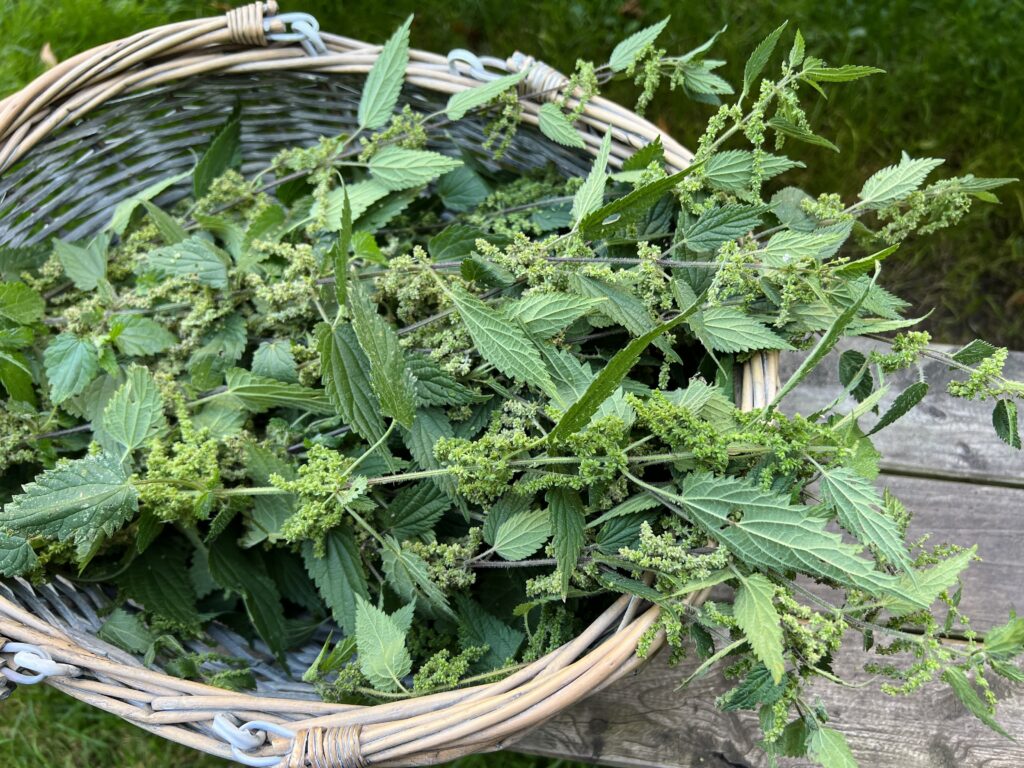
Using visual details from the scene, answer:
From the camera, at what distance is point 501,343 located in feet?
2.70

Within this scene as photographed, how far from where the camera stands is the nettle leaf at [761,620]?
670 mm

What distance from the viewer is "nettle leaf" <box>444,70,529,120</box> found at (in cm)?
104

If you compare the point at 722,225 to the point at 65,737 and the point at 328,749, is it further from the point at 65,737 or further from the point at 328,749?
the point at 65,737

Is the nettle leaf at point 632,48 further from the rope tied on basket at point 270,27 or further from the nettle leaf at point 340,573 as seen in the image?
the nettle leaf at point 340,573

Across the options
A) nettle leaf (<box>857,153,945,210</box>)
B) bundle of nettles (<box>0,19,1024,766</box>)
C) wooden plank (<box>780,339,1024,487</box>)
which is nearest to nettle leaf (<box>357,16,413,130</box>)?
bundle of nettles (<box>0,19,1024,766</box>)

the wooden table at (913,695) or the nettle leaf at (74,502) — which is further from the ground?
the nettle leaf at (74,502)

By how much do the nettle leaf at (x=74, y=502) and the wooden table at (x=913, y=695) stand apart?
63cm

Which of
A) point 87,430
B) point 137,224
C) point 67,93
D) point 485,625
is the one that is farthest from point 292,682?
point 67,93

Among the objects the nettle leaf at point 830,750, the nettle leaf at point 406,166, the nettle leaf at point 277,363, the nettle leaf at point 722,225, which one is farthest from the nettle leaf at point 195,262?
the nettle leaf at point 830,750

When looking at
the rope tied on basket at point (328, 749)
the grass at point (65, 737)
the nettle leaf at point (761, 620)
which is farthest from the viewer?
the grass at point (65, 737)

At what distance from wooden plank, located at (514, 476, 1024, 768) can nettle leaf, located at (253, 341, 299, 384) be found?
57 cm

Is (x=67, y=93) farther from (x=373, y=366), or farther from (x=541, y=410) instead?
(x=541, y=410)

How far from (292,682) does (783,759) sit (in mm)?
623

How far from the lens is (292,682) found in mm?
1063
